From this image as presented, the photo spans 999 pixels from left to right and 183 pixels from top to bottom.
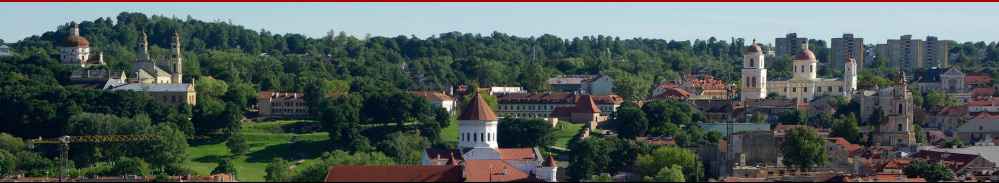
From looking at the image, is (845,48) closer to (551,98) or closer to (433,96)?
(551,98)

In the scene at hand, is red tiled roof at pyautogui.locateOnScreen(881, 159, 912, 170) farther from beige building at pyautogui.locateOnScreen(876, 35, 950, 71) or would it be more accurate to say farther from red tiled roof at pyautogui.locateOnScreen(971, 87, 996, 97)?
beige building at pyautogui.locateOnScreen(876, 35, 950, 71)

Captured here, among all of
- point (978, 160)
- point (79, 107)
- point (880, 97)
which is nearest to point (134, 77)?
point (79, 107)

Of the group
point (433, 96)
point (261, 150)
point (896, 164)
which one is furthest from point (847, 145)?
point (433, 96)

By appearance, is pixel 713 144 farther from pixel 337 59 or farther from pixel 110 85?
pixel 337 59

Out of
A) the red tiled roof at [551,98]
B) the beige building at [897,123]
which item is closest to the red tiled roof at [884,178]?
the beige building at [897,123]

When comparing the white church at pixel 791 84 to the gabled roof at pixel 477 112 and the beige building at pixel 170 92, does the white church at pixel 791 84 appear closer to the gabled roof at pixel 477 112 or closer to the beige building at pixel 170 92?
the beige building at pixel 170 92

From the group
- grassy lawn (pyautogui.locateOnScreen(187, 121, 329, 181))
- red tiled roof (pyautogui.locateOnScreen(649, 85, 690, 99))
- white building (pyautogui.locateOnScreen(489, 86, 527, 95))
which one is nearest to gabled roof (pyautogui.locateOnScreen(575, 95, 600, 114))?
red tiled roof (pyautogui.locateOnScreen(649, 85, 690, 99))
